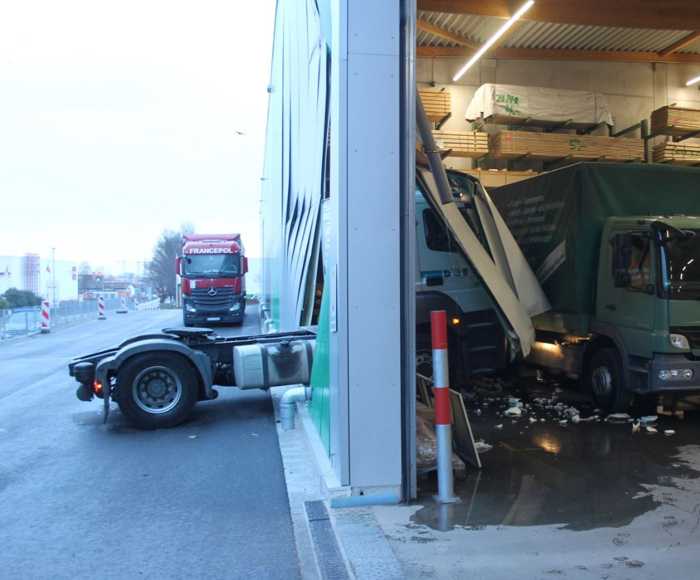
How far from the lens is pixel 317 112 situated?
23.0 ft

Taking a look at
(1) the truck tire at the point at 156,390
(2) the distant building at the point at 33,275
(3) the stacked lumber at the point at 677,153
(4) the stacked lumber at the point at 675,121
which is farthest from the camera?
(2) the distant building at the point at 33,275

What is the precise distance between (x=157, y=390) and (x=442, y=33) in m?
10.7

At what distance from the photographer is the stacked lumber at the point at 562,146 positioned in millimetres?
15086

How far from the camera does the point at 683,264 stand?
724 cm

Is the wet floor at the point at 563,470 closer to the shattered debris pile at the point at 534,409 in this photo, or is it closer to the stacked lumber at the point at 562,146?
the shattered debris pile at the point at 534,409

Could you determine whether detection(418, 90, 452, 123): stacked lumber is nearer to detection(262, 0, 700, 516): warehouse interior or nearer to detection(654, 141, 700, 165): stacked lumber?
detection(262, 0, 700, 516): warehouse interior

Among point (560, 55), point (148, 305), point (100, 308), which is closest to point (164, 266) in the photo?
point (148, 305)

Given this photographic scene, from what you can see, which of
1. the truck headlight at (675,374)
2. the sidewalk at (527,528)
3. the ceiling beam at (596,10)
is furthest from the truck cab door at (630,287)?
the ceiling beam at (596,10)

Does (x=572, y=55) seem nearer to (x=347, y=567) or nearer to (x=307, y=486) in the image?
(x=307, y=486)

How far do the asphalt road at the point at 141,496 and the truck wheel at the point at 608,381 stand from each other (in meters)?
4.19

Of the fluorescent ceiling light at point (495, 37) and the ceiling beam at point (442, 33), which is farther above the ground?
the ceiling beam at point (442, 33)

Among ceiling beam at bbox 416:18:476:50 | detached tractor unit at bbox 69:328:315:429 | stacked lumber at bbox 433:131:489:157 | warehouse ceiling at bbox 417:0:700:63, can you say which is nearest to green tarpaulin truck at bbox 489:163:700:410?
detached tractor unit at bbox 69:328:315:429

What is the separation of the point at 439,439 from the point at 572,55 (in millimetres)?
14946

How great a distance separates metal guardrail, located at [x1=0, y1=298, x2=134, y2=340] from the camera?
22422mm
